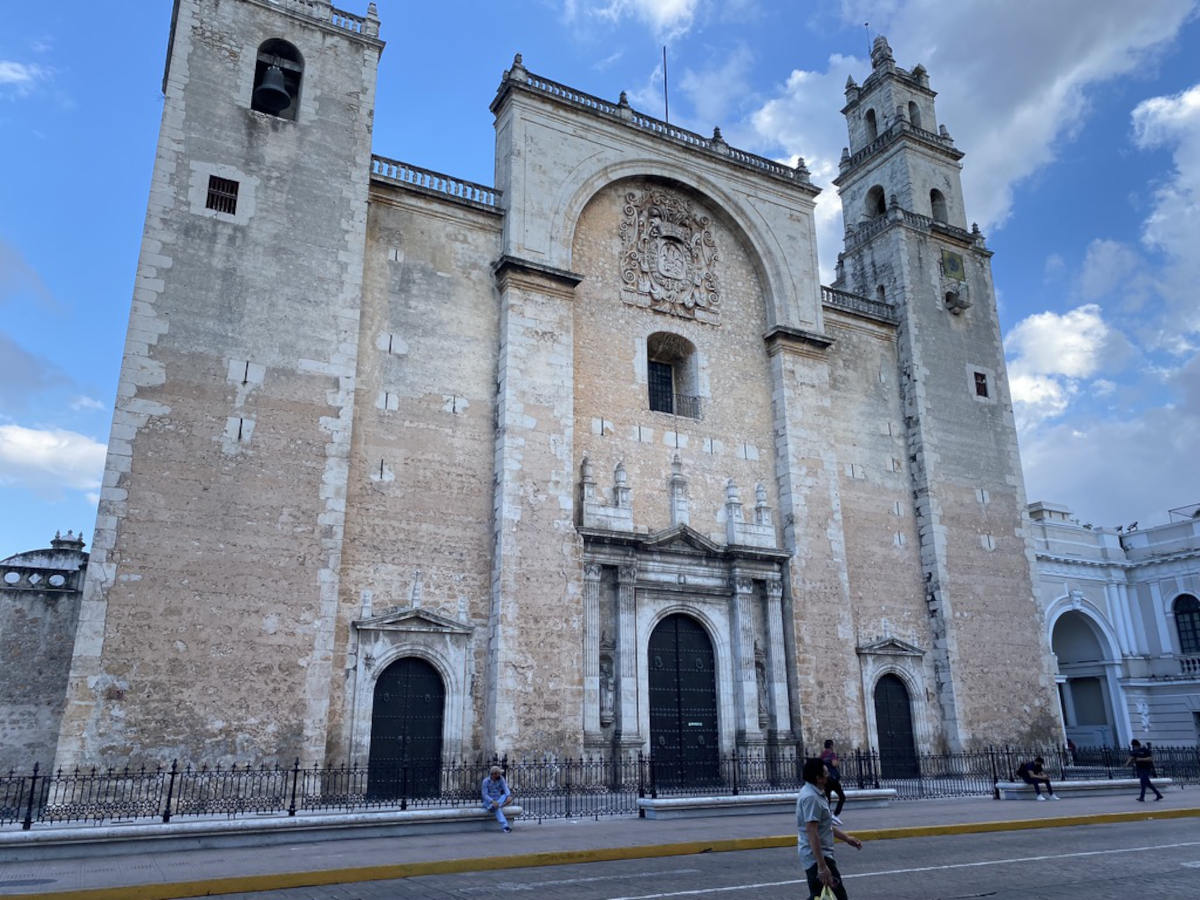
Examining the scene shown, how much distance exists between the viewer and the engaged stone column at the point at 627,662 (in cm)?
1877

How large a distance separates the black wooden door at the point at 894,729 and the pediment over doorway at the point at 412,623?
11413 mm

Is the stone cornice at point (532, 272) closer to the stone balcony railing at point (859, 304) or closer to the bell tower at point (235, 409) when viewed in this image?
the bell tower at point (235, 409)

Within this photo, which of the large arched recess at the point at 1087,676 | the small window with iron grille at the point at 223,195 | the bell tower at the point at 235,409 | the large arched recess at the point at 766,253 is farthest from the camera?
the large arched recess at the point at 1087,676

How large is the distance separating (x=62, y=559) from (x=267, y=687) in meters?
7.15

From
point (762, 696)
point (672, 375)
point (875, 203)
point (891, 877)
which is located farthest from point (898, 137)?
point (891, 877)

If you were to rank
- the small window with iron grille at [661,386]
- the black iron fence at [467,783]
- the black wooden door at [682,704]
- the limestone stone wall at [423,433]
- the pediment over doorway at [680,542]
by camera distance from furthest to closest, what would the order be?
the small window with iron grille at [661,386]
the pediment over doorway at [680,542]
the black wooden door at [682,704]
the limestone stone wall at [423,433]
the black iron fence at [467,783]

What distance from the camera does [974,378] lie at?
27.7 meters

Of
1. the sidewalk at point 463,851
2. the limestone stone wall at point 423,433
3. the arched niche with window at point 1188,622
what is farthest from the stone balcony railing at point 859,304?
the sidewalk at point 463,851

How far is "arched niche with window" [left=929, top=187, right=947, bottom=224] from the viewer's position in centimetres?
2978

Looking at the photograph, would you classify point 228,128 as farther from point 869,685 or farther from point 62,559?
point 869,685

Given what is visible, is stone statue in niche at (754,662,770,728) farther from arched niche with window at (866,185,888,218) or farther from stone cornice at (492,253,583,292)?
arched niche with window at (866,185,888,218)

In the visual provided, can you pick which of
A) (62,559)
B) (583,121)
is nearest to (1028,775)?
(583,121)

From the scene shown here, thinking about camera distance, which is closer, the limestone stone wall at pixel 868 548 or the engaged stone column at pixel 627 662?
the engaged stone column at pixel 627 662

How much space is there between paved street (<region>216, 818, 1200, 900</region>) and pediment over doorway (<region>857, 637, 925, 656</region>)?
11706 mm
